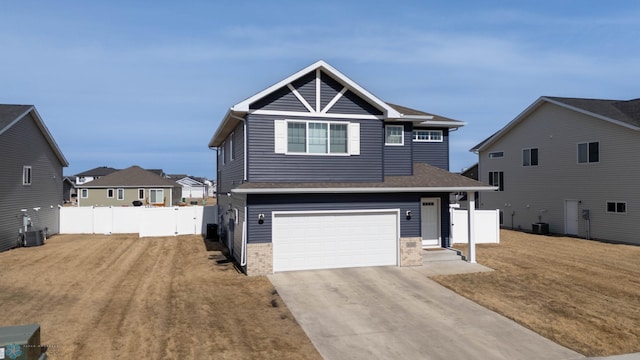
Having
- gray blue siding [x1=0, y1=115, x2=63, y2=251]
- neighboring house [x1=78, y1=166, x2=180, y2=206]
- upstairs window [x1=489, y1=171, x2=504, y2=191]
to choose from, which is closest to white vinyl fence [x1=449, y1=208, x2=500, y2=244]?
upstairs window [x1=489, y1=171, x2=504, y2=191]

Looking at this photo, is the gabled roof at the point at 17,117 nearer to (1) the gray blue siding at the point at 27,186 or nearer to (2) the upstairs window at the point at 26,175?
(1) the gray blue siding at the point at 27,186

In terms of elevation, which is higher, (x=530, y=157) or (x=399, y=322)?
(x=530, y=157)

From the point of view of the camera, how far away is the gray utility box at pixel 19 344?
22.3 feet

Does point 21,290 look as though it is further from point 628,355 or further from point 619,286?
point 619,286

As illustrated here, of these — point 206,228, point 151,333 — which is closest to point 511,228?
point 206,228

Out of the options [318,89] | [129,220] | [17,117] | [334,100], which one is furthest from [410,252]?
[17,117]

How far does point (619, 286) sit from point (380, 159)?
28.9 feet

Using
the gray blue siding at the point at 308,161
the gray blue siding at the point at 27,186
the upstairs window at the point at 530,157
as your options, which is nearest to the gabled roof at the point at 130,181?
the gray blue siding at the point at 27,186

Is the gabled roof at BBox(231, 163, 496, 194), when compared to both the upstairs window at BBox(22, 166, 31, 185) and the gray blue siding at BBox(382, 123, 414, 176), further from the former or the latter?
the upstairs window at BBox(22, 166, 31, 185)

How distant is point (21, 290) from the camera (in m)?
13.1

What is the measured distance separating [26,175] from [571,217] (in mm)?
32061

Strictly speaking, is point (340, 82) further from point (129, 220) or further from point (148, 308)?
point (129, 220)

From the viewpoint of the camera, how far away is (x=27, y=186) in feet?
78.6

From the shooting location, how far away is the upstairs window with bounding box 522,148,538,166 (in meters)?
29.2
